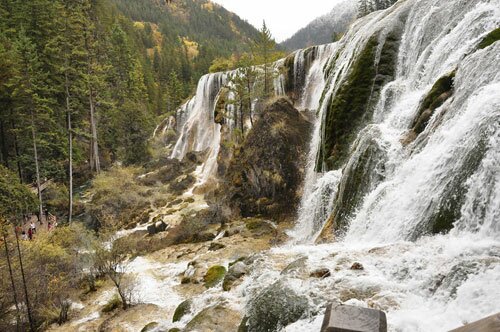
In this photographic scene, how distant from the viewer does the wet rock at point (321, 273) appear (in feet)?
25.0

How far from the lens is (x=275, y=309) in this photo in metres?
6.92

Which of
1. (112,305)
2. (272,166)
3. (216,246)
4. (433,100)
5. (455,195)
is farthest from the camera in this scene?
(272,166)

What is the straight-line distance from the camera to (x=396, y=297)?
603cm

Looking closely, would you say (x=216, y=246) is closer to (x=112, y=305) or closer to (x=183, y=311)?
(x=112, y=305)

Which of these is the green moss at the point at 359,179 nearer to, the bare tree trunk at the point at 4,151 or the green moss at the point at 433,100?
the green moss at the point at 433,100

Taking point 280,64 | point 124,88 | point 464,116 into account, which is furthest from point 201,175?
point 464,116

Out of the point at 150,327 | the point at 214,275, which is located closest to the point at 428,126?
the point at 214,275

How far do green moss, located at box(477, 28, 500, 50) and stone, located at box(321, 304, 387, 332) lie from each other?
9799 millimetres

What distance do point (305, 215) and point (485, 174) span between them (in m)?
11.1

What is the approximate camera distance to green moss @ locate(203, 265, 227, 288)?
42.1 ft

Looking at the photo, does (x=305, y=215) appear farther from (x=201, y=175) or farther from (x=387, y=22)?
(x=201, y=175)

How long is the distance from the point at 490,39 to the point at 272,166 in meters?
12.9

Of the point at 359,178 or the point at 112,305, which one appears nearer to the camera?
the point at 359,178

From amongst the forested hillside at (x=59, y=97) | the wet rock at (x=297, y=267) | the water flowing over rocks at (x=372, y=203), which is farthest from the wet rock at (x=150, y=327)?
the forested hillside at (x=59, y=97)
